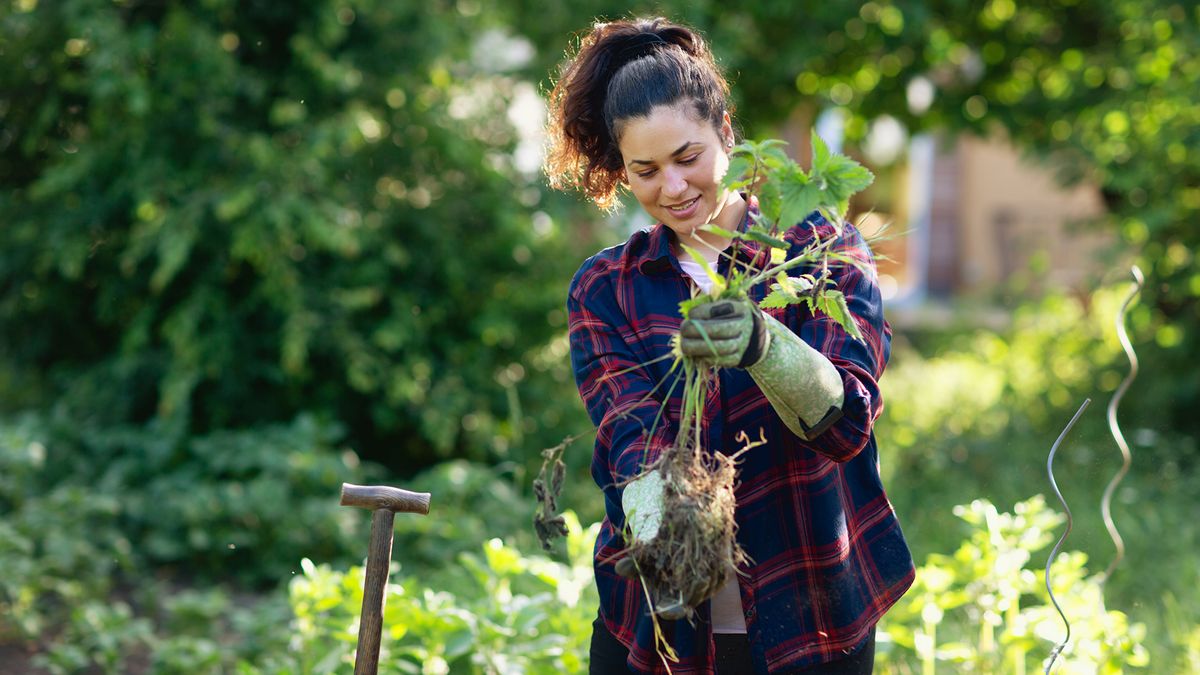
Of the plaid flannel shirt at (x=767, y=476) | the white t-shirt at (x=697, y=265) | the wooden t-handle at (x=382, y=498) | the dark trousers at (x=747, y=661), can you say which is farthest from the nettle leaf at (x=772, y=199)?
the wooden t-handle at (x=382, y=498)

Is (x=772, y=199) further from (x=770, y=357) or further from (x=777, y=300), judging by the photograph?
(x=770, y=357)

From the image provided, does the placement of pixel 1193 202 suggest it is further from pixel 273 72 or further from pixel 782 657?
pixel 782 657

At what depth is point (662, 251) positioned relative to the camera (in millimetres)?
1975

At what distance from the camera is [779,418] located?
1.88 meters

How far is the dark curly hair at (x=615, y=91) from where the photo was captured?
75.7 inches

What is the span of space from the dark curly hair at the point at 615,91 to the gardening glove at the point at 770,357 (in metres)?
0.43

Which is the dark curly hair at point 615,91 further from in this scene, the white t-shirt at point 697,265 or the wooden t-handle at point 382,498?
the wooden t-handle at point 382,498

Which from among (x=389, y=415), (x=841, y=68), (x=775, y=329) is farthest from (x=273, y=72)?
(x=775, y=329)

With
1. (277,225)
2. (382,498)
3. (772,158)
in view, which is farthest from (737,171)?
(277,225)

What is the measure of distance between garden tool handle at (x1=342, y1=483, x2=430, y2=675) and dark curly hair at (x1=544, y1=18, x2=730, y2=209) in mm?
664

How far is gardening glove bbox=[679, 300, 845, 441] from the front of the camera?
1.61 m

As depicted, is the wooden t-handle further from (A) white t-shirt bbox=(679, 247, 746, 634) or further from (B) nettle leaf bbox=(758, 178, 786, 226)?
(B) nettle leaf bbox=(758, 178, 786, 226)

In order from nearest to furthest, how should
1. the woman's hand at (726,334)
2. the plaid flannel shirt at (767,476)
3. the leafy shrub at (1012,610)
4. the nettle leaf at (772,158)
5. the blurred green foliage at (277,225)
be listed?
the woman's hand at (726,334)
the nettle leaf at (772,158)
the plaid flannel shirt at (767,476)
the leafy shrub at (1012,610)
the blurred green foliage at (277,225)

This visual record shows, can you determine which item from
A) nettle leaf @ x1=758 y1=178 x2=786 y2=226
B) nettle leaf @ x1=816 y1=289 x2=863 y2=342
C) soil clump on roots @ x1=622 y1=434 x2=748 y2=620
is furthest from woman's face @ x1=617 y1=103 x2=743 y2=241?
soil clump on roots @ x1=622 y1=434 x2=748 y2=620
